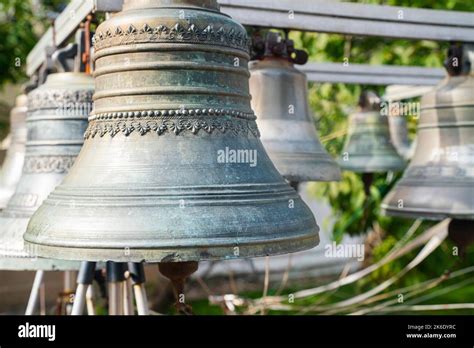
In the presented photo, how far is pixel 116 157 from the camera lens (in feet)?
4.19

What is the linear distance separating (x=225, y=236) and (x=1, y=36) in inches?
188

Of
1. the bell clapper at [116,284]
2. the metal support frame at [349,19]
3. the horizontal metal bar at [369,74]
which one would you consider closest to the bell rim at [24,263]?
the bell clapper at [116,284]

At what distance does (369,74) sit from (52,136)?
199cm

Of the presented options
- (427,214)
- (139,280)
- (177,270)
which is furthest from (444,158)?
(177,270)

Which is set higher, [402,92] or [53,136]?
[402,92]

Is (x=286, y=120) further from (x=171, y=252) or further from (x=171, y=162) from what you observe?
(x=171, y=252)

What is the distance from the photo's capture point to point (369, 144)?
11.9 feet

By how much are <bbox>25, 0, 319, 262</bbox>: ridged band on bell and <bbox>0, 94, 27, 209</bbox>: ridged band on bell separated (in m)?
1.46

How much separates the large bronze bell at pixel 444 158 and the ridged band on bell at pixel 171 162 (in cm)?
73

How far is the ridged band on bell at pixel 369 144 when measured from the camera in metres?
3.49

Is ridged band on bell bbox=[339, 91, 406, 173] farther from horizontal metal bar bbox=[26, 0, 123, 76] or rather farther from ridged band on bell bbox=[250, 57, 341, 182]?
horizontal metal bar bbox=[26, 0, 123, 76]

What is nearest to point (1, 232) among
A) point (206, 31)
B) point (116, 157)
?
point (116, 157)

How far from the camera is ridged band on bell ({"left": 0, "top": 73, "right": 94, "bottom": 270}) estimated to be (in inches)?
76.2
